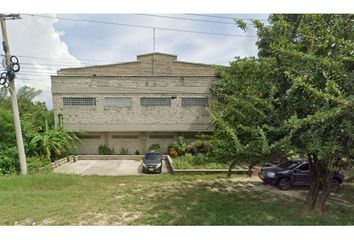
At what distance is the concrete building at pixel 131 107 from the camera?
22.5 metres

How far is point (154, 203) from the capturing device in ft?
28.8

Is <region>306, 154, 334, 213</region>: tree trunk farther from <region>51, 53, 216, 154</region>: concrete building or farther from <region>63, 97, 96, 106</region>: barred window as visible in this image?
<region>63, 97, 96, 106</region>: barred window

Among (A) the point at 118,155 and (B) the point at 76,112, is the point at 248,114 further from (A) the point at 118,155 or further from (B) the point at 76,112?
(B) the point at 76,112

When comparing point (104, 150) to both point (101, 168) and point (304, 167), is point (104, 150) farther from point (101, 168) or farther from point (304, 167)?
point (304, 167)

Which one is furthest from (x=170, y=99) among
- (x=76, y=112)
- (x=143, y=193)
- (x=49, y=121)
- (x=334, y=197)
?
(x=334, y=197)

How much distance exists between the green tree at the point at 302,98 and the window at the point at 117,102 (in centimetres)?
1589

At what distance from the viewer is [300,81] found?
609 cm

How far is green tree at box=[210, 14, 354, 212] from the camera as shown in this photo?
6137 millimetres

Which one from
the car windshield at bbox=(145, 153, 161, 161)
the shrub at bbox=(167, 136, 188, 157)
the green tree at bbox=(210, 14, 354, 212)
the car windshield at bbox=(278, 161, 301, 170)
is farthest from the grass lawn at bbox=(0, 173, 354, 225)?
the shrub at bbox=(167, 136, 188, 157)

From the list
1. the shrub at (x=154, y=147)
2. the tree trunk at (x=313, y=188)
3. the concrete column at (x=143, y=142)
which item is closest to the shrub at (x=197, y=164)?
the shrub at (x=154, y=147)

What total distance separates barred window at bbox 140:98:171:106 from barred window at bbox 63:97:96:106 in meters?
4.67

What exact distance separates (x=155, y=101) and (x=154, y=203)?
15.2m

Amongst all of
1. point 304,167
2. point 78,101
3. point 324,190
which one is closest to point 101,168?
point 78,101

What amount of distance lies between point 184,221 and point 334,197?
7413 mm
